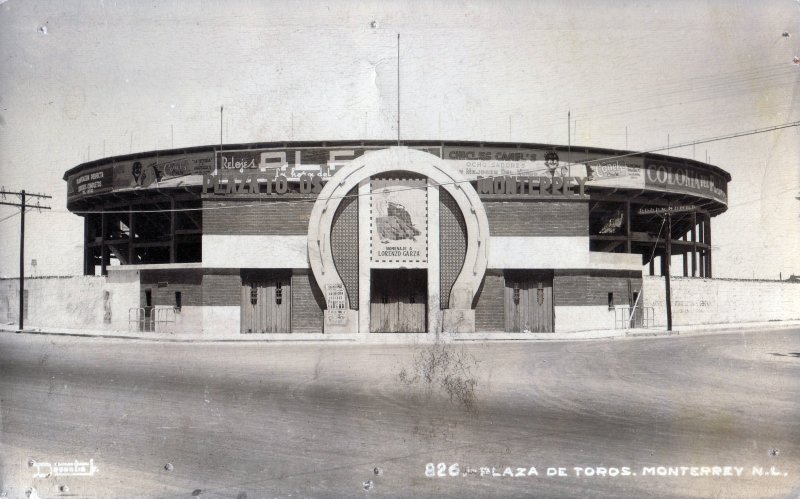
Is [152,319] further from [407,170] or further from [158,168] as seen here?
[407,170]

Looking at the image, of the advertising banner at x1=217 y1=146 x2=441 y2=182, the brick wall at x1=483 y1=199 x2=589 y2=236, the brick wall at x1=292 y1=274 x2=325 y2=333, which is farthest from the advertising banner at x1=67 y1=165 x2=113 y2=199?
the brick wall at x1=483 y1=199 x2=589 y2=236

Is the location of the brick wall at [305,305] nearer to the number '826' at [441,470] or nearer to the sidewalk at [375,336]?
the sidewalk at [375,336]

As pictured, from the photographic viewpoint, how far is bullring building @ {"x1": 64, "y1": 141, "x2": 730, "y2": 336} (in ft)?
59.1

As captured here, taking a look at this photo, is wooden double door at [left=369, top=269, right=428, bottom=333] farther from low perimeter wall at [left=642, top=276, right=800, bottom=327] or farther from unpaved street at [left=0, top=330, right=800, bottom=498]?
low perimeter wall at [left=642, top=276, right=800, bottom=327]

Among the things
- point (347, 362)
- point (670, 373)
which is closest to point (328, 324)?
point (347, 362)

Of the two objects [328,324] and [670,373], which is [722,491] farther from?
[328,324]

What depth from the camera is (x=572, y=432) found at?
271 inches

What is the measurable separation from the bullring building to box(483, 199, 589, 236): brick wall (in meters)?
0.04

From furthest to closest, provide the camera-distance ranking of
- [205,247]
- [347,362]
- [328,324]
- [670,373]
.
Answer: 1. [205,247]
2. [328,324]
3. [347,362]
4. [670,373]

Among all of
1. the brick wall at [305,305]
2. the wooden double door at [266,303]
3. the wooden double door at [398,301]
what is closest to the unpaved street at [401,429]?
the wooden double door at [398,301]

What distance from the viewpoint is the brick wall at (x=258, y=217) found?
18984 millimetres

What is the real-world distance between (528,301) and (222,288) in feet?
36.4

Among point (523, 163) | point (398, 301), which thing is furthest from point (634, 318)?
point (398, 301)

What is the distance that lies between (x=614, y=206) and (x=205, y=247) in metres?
19.3
